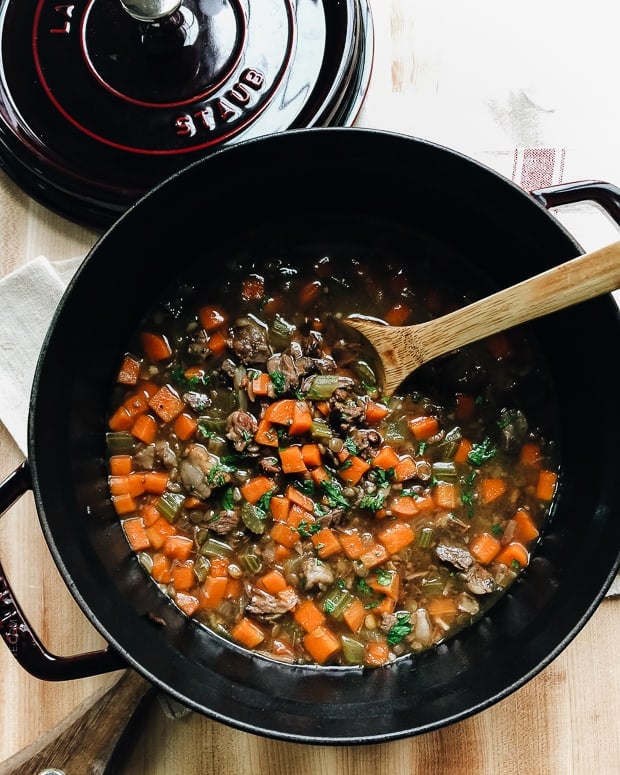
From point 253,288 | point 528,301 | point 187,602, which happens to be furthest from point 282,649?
point 528,301

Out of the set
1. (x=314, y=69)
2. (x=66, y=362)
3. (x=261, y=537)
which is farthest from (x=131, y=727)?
(x=314, y=69)

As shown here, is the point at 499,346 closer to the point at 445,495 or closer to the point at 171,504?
the point at 445,495

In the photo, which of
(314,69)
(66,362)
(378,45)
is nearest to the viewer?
(66,362)

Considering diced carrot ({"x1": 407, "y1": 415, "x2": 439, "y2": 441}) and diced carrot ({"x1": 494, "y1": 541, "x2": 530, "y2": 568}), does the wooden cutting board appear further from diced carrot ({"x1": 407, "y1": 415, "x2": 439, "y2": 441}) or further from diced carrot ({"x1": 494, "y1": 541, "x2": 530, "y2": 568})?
diced carrot ({"x1": 407, "y1": 415, "x2": 439, "y2": 441})

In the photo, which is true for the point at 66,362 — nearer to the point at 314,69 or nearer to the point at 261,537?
→ the point at 261,537

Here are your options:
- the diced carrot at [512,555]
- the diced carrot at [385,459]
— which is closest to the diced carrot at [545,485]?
the diced carrot at [512,555]

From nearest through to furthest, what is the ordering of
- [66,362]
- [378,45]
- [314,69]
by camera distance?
[66,362]
[314,69]
[378,45]

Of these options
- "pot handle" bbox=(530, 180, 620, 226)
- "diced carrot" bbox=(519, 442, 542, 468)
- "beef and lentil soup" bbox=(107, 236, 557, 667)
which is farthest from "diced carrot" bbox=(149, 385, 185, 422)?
"pot handle" bbox=(530, 180, 620, 226)
